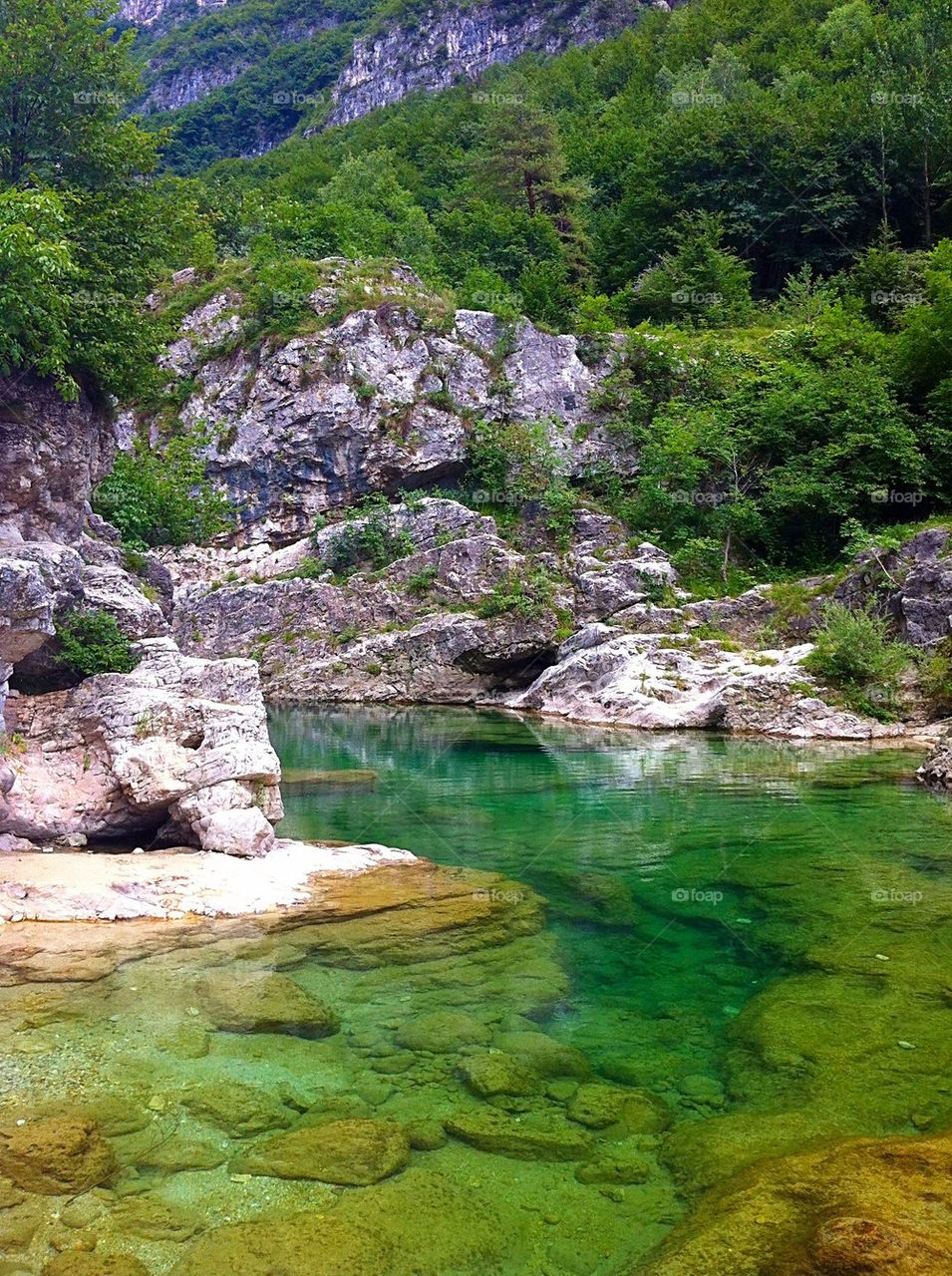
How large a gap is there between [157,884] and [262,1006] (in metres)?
2.98

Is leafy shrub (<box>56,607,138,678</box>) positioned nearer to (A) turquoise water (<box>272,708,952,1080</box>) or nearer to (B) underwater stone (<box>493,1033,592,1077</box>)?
(A) turquoise water (<box>272,708,952,1080</box>)

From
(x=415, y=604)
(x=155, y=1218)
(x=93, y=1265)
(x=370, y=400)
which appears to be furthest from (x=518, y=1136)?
(x=370, y=400)

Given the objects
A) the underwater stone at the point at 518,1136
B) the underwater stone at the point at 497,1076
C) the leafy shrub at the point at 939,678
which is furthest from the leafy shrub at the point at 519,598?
the underwater stone at the point at 518,1136

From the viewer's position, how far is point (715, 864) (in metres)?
10.8

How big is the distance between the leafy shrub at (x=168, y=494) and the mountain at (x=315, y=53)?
162 feet

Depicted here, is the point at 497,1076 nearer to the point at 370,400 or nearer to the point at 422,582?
the point at 422,582

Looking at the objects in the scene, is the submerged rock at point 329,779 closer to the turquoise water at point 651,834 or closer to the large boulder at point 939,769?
the turquoise water at point 651,834

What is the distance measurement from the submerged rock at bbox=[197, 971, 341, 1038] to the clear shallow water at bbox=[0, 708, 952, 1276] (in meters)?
0.07

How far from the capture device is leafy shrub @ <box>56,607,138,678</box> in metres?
12.6

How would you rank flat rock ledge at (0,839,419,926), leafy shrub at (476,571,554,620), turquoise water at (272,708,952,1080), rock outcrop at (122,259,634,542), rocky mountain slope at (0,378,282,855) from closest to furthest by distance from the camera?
turquoise water at (272,708,952,1080)
flat rock ledge at (0,839,419,926)
rocky mountain slope at (0,378,282,855)
leafy shrub at (476,571,554,620)
rock outcrop at (122,259,634,542)

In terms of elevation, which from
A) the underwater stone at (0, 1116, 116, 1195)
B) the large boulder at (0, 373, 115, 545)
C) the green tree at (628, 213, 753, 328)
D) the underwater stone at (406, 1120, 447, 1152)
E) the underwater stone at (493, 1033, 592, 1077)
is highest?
the green tree at (628, 213, 753, 328)

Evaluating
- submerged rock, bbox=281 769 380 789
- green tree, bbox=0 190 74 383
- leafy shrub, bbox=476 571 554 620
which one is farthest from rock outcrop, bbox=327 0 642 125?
green tree, bbox=0 190 74 383

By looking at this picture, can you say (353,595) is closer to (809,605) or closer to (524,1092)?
(809,605)

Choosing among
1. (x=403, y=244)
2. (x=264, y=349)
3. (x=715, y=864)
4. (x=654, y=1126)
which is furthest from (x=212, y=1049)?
(x=403, y=244)
